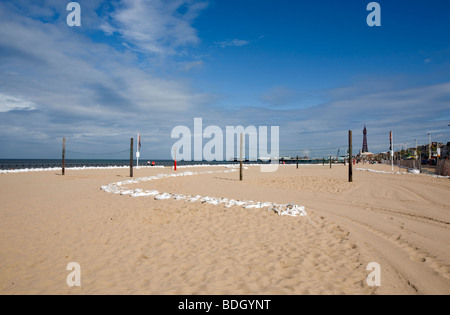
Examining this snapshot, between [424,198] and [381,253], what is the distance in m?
9.45

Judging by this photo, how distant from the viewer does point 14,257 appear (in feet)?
16.3

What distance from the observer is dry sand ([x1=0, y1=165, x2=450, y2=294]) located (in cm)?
390

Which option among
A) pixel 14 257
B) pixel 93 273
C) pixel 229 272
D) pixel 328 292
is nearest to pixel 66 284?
pixel 93 273

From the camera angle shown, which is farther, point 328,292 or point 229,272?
point 229,272

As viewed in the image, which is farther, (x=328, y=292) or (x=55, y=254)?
(x=55, y=254)

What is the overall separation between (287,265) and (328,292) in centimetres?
101

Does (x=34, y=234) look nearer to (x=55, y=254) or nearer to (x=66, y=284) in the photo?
(x=55, y=254)

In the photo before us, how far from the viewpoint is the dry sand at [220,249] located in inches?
153

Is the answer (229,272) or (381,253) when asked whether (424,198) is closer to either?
(381,253)

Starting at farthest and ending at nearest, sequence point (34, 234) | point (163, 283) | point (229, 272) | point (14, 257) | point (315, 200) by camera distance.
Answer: point (315, 200) → point (34, 234) → point (14, 257) → point (229, 272) → point (163, 283)

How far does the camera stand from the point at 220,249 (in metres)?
5.41
